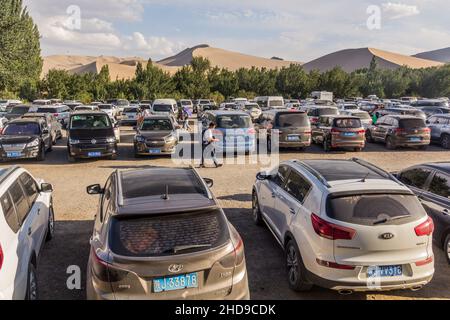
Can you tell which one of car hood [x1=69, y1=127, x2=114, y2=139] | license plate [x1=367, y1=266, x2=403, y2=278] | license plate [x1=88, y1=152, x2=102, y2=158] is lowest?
license plate [x1=367, y1=266, x2=403, y2=278]

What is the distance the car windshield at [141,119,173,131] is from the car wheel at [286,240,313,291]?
11.0m

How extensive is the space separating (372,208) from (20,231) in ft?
14.4

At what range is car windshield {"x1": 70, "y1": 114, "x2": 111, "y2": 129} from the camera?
50.7 ft

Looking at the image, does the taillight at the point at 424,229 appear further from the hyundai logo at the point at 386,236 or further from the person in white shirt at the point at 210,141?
the person in white shirt at the point at 210,141

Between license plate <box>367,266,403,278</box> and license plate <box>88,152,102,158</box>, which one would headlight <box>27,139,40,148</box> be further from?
license plate <box>367,266,403,278</box>

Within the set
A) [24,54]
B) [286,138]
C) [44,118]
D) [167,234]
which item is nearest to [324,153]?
[286,138]

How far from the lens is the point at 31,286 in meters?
4.89

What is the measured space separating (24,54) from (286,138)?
90.5 feet

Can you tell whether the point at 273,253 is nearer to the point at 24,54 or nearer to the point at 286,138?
the point at 286,138

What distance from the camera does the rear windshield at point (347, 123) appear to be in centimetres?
1681

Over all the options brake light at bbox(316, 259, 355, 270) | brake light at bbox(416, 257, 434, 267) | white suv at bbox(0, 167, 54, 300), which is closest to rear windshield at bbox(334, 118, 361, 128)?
brake light at bbox(416, 257, 434, 267)

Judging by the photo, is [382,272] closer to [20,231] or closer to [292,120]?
[20,231]

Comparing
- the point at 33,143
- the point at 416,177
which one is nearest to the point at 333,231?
the point at 416,177

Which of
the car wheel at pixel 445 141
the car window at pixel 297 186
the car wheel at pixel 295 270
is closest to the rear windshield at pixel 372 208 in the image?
the car window at pixel 297 186
